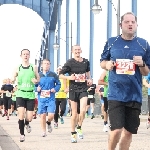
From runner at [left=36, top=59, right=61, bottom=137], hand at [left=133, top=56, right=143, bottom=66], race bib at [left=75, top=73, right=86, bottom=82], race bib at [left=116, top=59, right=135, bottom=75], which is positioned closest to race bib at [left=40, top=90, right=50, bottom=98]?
runner at [left=36, top=59, right=61, bottom=137]

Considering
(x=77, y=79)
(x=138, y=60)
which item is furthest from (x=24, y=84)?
(x=138, y=60)

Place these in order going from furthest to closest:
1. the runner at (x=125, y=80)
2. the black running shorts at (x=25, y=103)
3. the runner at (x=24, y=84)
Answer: the black running shorts at (x=25, y=103) → the runner at (x=24, y=84) → the runner at (x=125, y=80)

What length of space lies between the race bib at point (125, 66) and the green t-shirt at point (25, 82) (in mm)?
5000

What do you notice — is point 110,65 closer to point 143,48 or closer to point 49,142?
point 143,48

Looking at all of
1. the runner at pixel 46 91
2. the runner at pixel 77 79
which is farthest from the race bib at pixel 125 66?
the runner at pixel 46 91

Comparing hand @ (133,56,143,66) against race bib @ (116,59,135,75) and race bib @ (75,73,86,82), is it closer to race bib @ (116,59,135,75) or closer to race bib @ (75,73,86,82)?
race bib @ (116,59,135,75)

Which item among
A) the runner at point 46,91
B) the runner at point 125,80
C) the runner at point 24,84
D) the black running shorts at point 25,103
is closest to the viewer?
the runner at point 125,80

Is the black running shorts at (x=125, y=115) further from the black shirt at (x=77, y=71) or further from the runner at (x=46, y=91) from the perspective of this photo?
the runner at (x=46, y=91)

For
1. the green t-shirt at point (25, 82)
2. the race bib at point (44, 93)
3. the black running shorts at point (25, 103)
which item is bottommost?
the black running shorts at point (25, 103)

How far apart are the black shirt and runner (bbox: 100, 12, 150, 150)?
4.73 meters

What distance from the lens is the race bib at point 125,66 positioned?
6.26 meters

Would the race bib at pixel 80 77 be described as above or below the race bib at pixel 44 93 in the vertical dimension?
above

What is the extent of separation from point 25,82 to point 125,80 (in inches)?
200

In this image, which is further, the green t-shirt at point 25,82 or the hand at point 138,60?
the green t-shirt at point 25,82
